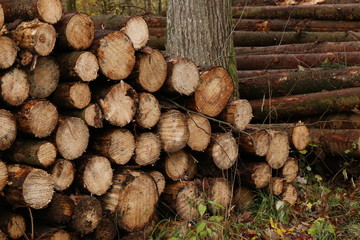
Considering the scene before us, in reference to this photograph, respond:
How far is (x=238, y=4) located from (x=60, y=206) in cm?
1030

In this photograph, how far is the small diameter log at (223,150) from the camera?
508 cm

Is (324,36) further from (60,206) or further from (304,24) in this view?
(60,206)

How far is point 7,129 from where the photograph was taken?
150 inches

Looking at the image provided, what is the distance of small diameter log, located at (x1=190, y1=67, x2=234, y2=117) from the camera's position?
4.92 meters

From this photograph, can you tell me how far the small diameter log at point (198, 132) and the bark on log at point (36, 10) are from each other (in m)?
1.58

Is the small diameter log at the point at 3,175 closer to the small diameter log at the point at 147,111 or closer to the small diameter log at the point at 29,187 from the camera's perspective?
the small diameter log at the point at 29,187

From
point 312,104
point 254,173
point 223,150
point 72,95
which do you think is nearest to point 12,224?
point 72,95

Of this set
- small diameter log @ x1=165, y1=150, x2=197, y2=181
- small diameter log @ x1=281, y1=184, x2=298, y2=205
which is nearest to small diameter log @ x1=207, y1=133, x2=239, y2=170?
small diameter log @ x1=165, y1=150, x2=197, y2=181

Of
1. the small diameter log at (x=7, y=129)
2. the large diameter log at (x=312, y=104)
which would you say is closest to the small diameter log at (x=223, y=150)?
the large diameter log at (x=312, y=104)

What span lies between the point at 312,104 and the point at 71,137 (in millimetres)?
4016

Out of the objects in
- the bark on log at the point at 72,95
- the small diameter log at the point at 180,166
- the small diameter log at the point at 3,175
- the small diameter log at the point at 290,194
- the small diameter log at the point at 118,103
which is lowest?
the small diameter log at the point at 290,194

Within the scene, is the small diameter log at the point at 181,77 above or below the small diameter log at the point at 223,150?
above

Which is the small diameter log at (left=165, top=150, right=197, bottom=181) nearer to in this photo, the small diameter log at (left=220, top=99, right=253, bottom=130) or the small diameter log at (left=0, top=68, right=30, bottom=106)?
the small diameter log at (left=220, top=99, right=253, bottom=130)

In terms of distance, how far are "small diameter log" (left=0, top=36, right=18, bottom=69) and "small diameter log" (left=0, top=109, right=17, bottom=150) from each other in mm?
354
